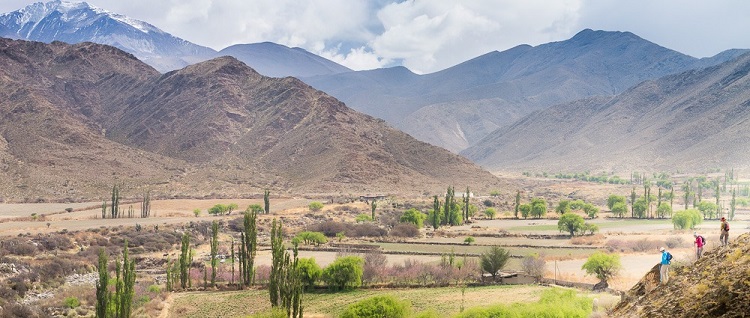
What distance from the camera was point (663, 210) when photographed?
105875 millimetres

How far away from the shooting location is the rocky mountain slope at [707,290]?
8516 mm

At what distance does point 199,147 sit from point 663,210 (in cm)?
11205

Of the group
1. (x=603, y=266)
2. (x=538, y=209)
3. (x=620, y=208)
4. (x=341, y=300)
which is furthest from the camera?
(x=538, y=209)

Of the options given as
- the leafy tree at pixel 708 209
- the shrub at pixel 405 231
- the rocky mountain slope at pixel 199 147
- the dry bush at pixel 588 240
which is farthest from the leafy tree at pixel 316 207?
the leafy tree at pixel 708 209

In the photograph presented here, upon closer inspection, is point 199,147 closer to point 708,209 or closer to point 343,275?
point 708,209

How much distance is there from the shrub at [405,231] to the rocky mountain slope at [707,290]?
233 ft

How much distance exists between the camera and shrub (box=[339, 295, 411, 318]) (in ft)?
106

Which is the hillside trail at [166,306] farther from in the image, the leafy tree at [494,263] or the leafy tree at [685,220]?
the leafy tree at [685,220]

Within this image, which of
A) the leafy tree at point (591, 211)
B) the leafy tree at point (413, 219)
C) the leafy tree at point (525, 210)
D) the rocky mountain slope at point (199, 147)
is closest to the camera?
the leafy tree at point (413, 219)

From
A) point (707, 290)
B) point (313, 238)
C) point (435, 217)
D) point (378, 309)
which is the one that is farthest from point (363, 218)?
point (707, 290)

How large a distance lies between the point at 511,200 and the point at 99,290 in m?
115

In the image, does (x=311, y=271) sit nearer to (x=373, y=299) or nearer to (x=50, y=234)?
(x=373, y=299)

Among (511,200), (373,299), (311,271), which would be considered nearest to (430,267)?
(311,271)

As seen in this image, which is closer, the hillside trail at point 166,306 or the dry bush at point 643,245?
the hillside trail at point 166,306
